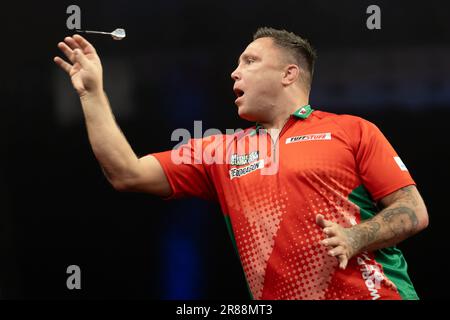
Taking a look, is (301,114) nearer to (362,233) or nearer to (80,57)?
(362,233)

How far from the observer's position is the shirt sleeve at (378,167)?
8.14ft

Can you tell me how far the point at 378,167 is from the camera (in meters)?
2.50

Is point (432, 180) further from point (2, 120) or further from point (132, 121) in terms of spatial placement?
point (2, 120)

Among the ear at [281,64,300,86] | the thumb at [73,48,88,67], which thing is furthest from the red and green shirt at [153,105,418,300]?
the thumb at [73,48,88,67]

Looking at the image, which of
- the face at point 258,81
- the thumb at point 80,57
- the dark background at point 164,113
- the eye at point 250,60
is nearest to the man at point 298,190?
the thumb at point 80,57

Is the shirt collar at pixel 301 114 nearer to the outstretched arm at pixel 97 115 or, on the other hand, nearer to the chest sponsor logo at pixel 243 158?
the chest sponsor logo at pixel 243 158

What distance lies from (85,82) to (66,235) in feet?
4.20

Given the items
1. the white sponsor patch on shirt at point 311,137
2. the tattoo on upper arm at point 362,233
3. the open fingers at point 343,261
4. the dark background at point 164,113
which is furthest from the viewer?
the dark background at point 164,113

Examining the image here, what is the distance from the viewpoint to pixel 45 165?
11.8 ft

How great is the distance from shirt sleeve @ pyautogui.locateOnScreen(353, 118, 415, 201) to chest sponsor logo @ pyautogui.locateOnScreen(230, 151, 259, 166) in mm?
365

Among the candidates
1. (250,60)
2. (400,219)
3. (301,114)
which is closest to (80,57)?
(250,60)

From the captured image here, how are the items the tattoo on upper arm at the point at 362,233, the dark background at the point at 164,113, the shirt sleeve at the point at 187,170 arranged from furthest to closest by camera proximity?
the dark background at the point at 164,113
the shirt sleeve at the point at 187,170
the tattoo on upper arm at the point at 362,233

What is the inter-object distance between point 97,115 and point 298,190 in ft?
2.39

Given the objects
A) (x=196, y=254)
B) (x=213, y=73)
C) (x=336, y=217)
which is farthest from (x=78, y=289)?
(x=336, y=217)
